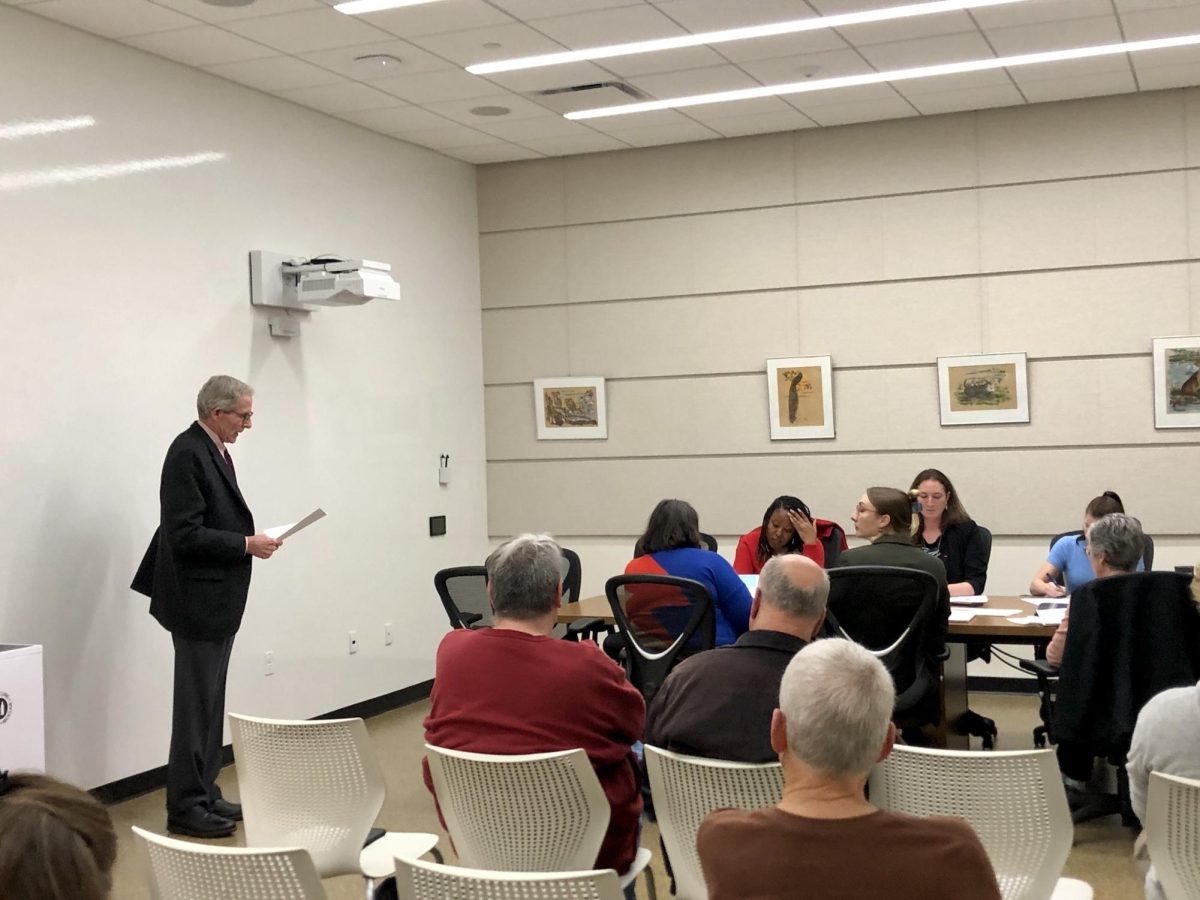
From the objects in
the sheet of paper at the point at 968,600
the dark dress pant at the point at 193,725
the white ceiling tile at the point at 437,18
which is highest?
the white ceiling tile at the point at 437,18

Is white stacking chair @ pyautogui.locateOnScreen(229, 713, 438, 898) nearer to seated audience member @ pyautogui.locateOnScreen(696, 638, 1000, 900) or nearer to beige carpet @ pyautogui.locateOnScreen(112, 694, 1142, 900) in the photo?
beige carpet @ pyautogui.locateOnScreen(112, 694, 1142, 900)

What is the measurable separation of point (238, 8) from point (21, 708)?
2910 millimetres

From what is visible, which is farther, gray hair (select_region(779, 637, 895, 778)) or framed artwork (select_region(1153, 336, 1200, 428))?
framed artwork (select_region(1153, 336, 1200, 428))

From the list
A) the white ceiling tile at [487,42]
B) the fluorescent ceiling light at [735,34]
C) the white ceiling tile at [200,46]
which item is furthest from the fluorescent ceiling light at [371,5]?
the fluorescent ceiling light at [735,34]

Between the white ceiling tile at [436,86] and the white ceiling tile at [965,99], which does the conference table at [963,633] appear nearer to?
the white ceiling tile at [436,86]

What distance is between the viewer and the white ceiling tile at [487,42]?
5.84 metres

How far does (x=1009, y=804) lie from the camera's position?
2895 millimetres

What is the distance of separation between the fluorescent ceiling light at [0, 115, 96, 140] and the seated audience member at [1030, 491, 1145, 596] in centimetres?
472

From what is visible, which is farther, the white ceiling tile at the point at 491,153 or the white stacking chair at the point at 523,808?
the white ceiling tile at the point at 491,153

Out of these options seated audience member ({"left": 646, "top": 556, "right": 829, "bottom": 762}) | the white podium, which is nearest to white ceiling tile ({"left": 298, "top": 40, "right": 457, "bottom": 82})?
the white podium

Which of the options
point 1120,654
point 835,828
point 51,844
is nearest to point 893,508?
point 1120,654

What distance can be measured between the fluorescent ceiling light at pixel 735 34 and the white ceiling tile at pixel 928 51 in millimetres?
421

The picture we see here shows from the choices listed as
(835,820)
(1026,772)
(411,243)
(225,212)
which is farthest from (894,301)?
(835,820)

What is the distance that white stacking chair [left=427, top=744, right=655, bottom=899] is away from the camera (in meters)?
2.91
